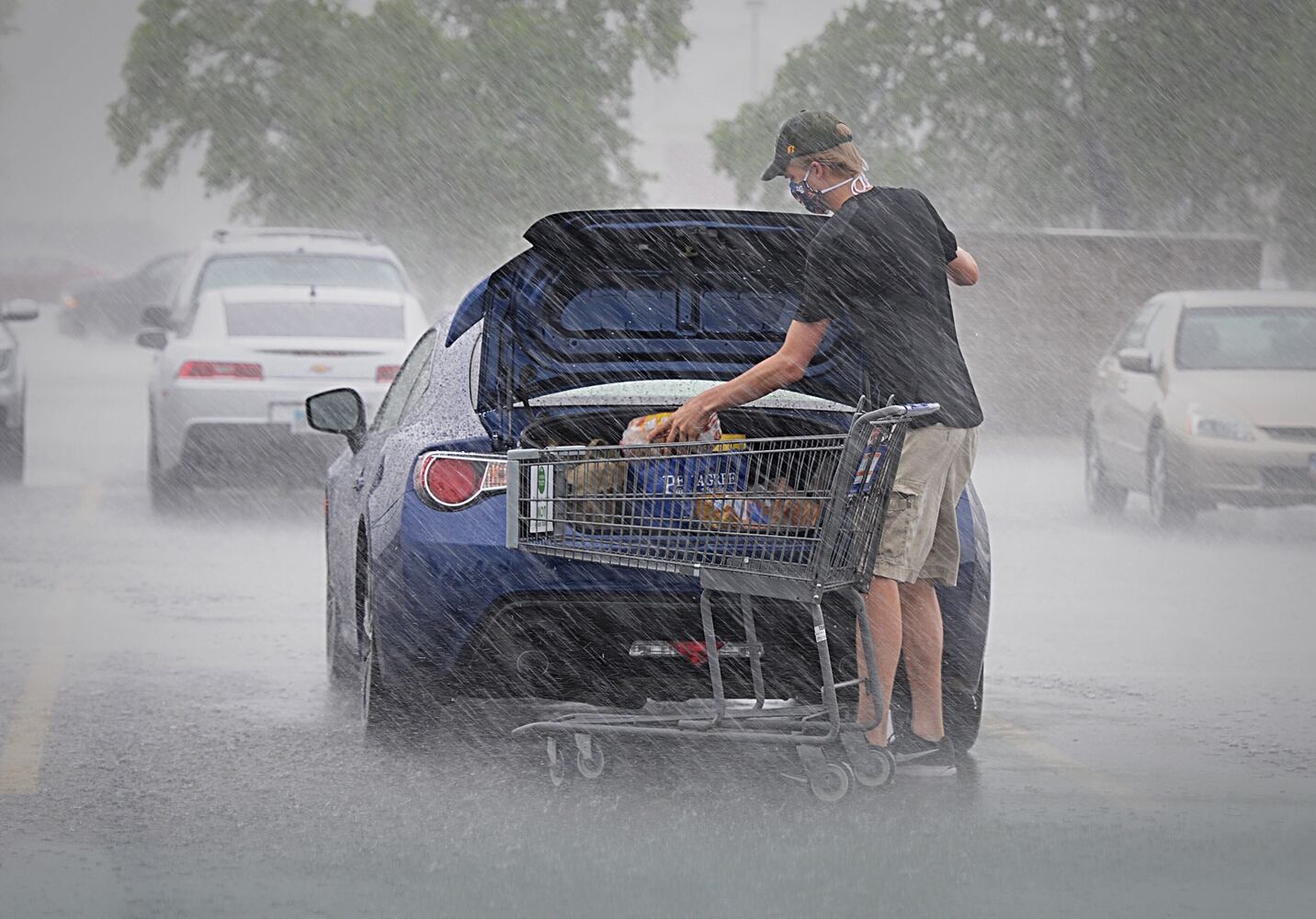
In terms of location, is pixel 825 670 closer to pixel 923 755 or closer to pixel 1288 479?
pixel 923 755

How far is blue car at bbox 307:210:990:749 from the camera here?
6.22 meters

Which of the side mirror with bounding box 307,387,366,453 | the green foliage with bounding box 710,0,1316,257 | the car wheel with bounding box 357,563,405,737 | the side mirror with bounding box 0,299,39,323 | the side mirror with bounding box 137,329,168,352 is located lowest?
the car wheel with bounding box 357,563,405,737

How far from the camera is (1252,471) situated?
45.0 feet

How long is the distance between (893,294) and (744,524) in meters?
0.81

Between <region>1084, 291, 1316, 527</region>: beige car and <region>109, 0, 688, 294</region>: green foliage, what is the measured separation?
21.4 metres

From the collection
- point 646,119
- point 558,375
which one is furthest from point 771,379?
point 646,119

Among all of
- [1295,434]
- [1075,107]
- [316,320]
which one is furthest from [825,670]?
[1075,107]

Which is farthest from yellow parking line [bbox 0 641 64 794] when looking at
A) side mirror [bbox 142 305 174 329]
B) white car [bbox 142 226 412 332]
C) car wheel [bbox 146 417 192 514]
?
white car [bbox 142 226 412 332]

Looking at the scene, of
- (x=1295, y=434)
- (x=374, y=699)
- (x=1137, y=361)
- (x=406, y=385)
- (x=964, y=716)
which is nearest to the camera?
(x=964, y=716)

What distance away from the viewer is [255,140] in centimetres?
3994

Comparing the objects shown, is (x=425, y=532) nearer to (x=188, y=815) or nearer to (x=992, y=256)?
(x=188, y=815)

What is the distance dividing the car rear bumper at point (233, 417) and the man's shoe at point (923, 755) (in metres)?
7.78

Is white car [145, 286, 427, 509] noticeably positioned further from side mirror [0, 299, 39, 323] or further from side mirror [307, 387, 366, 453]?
side mirror [307, 387, 366, 453]

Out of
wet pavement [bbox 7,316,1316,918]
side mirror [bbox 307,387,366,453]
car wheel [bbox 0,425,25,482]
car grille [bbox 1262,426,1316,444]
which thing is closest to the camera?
wet pavement [bbox 7,316,1316,918]
